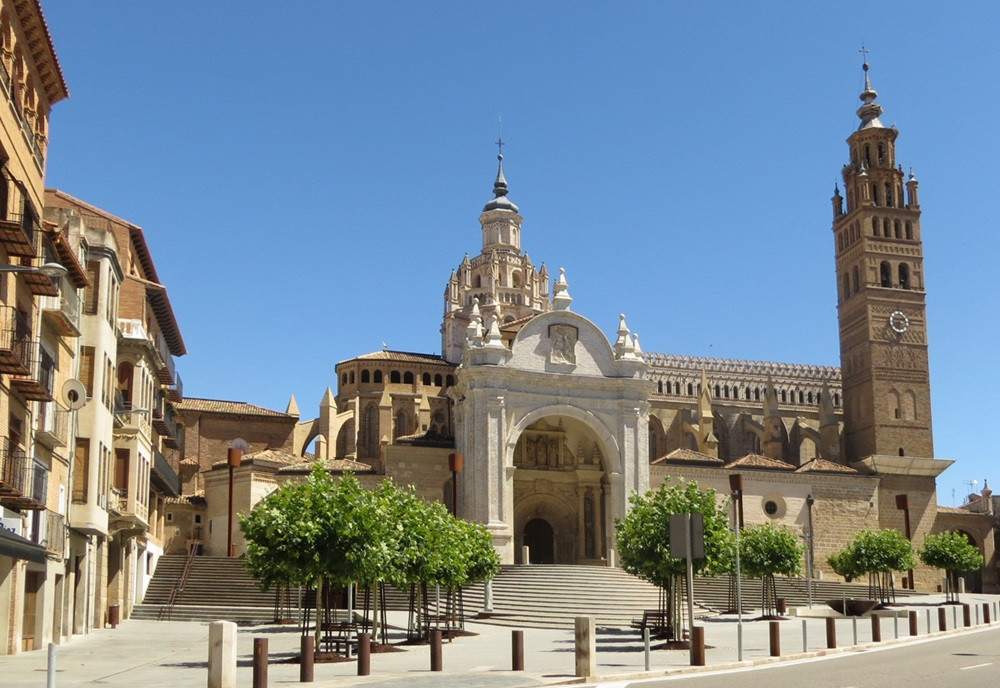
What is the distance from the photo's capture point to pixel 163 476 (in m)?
45.2

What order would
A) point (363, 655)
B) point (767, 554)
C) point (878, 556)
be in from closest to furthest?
point (363, 655) < point (767, 554) < point (878, 556)

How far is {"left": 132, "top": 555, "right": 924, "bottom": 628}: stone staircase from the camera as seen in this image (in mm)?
39375

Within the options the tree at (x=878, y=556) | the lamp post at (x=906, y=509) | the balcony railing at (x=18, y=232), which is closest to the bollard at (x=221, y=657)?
the balcony railing at (x=18, y=232)

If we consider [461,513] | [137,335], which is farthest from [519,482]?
[137,335]

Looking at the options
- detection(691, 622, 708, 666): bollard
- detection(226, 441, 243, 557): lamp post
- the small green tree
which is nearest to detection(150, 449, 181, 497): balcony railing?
detection(226, 441, 243, 557): lamp post

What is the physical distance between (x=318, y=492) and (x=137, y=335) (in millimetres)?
16795

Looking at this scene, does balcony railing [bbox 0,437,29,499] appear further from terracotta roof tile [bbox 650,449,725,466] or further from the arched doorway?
terracotta roof tile [bbox 650,449,725,466]

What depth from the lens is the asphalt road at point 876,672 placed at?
16906 millimetres

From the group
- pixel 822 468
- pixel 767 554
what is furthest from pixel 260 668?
pixel 822 468

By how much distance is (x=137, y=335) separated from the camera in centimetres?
3816

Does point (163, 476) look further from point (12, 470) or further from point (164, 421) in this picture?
point (12, 470)

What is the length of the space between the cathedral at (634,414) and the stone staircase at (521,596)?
4.93m

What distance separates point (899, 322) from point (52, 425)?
5722cm

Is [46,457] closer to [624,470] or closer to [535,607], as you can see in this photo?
[535,607]
